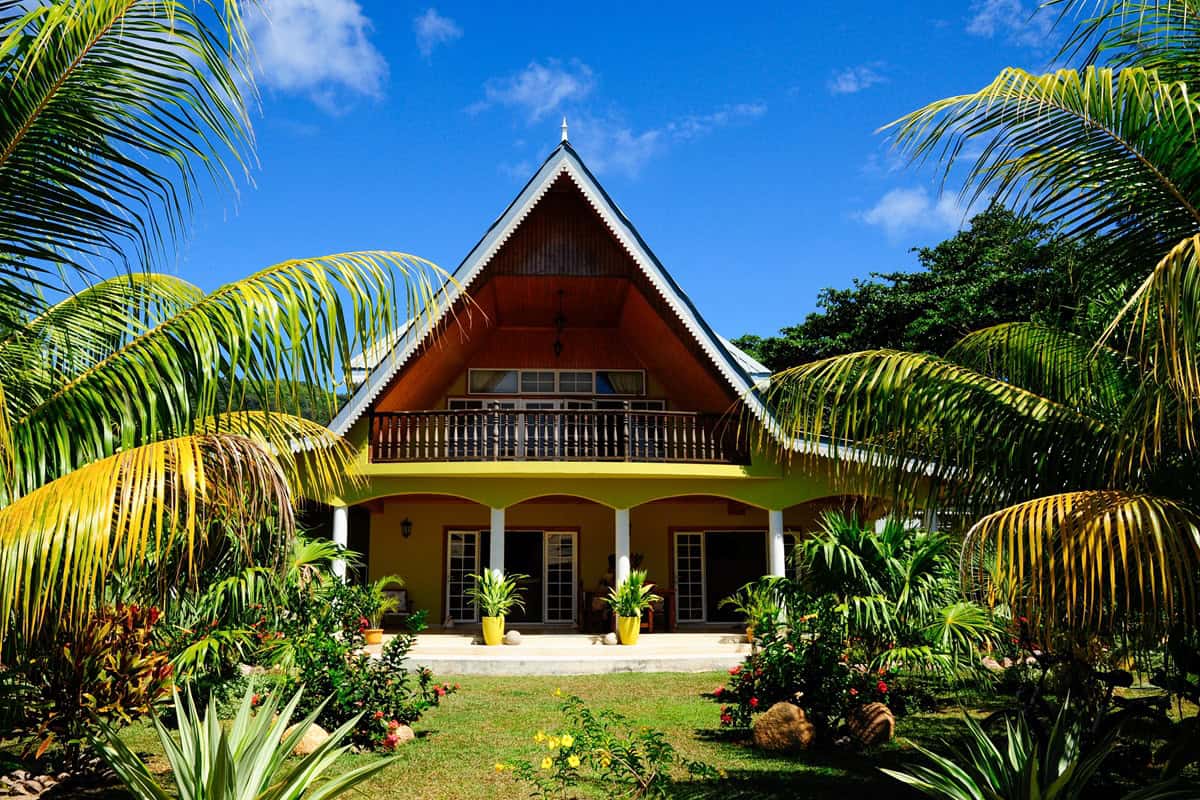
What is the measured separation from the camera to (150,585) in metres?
4.89

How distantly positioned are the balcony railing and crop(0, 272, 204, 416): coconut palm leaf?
940 centimetres

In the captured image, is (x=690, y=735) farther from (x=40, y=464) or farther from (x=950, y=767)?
(x=40, y=464)

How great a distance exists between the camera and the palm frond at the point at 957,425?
4.98m

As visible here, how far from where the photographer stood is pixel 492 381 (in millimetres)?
17344

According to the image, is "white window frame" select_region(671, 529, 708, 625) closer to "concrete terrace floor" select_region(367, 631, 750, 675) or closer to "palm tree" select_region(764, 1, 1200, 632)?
"concrete terrace floor" select_region(367, 631, 750, 675)

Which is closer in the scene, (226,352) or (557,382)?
(226,352)

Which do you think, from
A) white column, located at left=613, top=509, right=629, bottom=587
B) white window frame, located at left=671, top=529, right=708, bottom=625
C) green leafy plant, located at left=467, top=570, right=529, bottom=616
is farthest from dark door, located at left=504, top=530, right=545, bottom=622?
green leafy plant, located at left=467, top=570, right=529, bottom=616

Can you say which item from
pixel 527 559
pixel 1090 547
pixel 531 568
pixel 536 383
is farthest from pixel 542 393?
pixel 1090 547

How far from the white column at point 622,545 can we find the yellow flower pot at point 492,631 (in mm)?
1961

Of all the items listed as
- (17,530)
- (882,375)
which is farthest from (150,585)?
(882,375)

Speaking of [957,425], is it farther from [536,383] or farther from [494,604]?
[536,383]

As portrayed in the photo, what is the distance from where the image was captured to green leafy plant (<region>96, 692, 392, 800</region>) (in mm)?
4082

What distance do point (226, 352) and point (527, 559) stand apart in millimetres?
14373

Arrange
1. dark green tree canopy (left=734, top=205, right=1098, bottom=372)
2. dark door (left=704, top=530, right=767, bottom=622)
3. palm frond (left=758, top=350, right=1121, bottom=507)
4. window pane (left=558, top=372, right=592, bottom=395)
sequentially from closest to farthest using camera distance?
palm frond (left=758, top=350, right=1121, bottom=507) < window pane (left=558, top=372, right=592, bottom=395) < dark door (left=704, top=530, right=767, bottom=622) < dark green tree canopy (left=734, top=205, right=1098, bottom=372)
